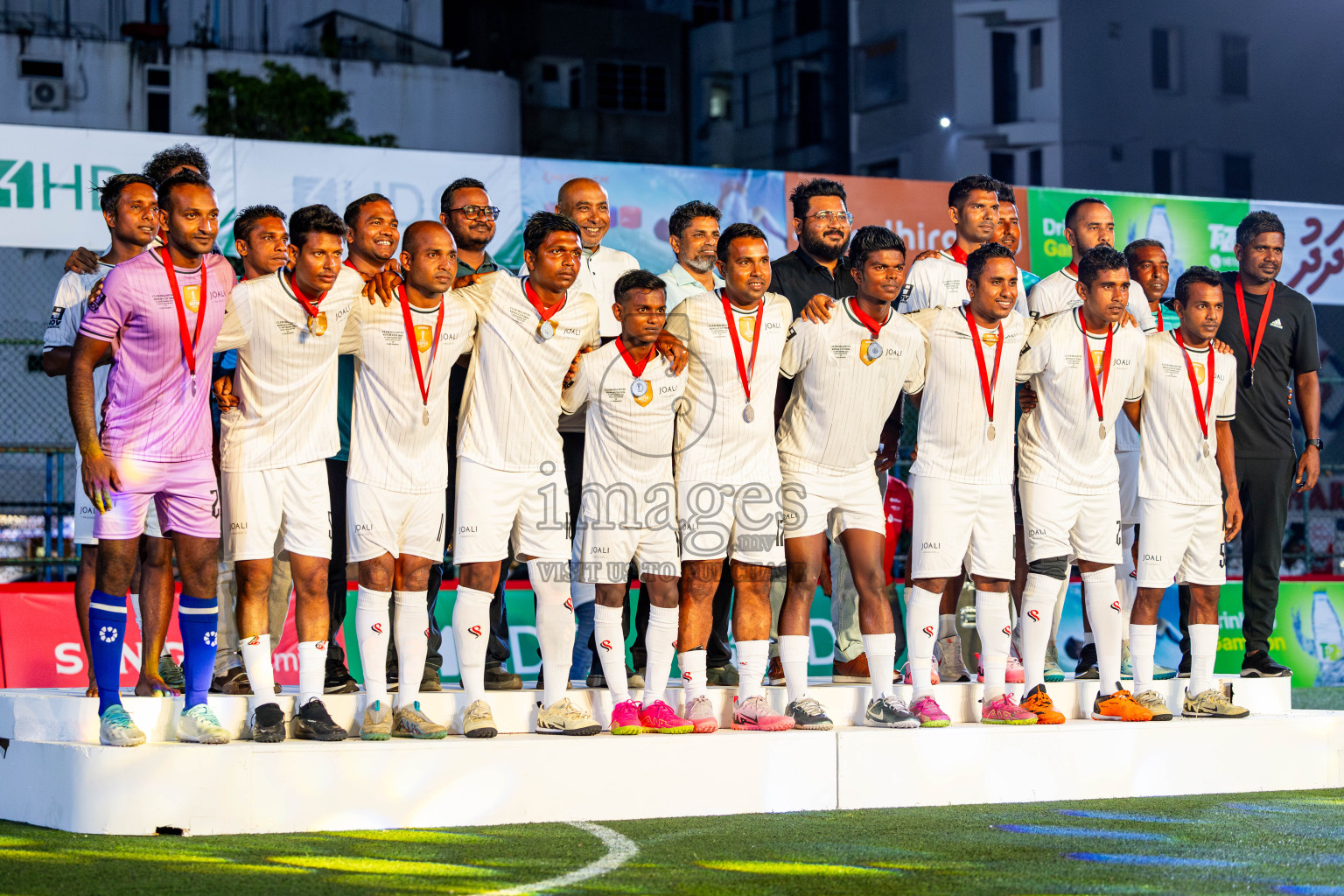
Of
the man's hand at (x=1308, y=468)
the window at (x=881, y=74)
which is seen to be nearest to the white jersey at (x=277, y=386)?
the man's hand at (x=1308, y=468)

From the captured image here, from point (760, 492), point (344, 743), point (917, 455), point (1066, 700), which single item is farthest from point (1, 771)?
point (1066, 700)

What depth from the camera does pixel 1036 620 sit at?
6875 mm

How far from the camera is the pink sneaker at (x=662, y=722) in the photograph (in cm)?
612

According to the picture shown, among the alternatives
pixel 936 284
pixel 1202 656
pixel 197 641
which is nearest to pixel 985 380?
pixel 936 284

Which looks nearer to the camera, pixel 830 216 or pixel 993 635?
pixel 993 635

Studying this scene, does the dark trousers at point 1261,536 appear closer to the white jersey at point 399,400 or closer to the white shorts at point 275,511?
the white jersey at point 399,400

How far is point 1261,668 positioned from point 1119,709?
1.28m

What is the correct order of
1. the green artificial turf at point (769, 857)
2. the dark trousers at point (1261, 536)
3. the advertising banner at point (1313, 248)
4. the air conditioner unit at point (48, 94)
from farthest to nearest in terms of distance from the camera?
the air conditioner unit at point (48, 94) → the advertising banner at point (1313, 248) → the dark trousers at point (1261, 536) → the green artificial turf at point (769, 857)

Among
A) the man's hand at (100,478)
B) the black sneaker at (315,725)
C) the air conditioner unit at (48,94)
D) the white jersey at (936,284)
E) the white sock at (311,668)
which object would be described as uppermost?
the air conditioner unit at (48,94)

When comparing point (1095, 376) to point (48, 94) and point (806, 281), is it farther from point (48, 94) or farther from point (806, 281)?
point (48, 94)

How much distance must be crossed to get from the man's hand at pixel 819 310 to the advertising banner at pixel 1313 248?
6.64 metres

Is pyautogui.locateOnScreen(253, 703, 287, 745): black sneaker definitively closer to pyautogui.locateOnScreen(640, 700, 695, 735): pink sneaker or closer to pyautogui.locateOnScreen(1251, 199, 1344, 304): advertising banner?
pyautogui.locateOnScreen(640, 700, 695, 735): pink sneaker

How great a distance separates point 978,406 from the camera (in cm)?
664

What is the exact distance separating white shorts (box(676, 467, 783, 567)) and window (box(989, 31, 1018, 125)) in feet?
89.5
